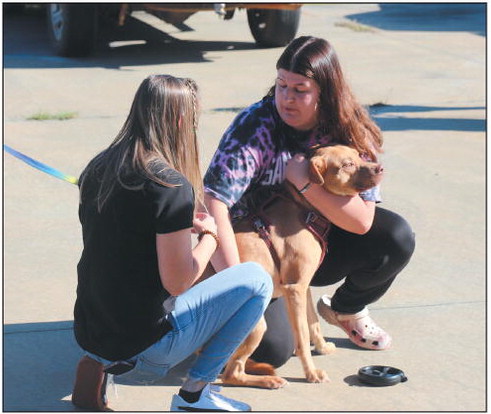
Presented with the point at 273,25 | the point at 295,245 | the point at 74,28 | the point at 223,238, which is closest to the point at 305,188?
the point at 295,245

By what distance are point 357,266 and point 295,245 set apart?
1.22 feet

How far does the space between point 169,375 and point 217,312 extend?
0.64 meters

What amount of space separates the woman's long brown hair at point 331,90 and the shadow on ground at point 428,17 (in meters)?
9.53

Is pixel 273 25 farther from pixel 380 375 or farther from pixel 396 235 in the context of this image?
pixel 380 375

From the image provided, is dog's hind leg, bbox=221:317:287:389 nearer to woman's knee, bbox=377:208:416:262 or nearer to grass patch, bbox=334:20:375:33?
woman's knee, bbox=377:208:416:262

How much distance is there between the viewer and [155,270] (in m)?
3.12

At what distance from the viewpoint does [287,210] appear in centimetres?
377

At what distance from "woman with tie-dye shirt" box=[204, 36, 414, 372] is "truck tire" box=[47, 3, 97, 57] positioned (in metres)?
6.96

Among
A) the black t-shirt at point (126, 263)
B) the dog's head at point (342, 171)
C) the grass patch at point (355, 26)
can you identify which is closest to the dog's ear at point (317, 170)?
the dog's head at point (342, 171)

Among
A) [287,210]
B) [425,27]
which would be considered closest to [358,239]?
[287,210]

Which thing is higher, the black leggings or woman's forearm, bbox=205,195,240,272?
woman's forearm, bbox=205,195,240,272

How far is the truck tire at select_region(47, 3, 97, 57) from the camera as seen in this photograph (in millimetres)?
10359

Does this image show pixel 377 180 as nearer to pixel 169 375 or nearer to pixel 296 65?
pixel 296 65

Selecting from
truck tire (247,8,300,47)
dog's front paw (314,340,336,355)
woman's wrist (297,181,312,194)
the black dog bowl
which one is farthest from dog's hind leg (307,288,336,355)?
truck tire (247,8,300,47)
